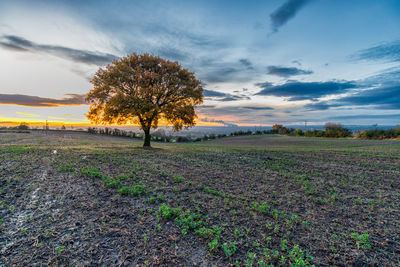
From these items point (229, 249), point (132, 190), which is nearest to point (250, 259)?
point (229, 249)

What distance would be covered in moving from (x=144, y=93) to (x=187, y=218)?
17305 millimetres

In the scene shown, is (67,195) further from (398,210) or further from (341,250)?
(398,210)

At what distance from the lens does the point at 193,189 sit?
9180 mm

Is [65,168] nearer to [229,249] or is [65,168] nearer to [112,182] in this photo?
[112,182]

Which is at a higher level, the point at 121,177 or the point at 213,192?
the point at 121,177

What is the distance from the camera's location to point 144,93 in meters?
20.8

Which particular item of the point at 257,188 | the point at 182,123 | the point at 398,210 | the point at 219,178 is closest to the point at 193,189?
the point at 219,178

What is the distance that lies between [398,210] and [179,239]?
363 inches

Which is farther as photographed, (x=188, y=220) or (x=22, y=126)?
(x=22, y=126)

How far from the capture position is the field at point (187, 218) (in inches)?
189

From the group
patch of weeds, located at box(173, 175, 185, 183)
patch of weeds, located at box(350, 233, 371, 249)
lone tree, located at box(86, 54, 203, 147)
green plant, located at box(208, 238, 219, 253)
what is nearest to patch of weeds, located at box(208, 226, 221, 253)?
green plant, located at box(208, 238, 219, 253)

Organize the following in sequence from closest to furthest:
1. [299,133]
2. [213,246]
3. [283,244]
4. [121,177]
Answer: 1. [213,246]
2. [283,244]
3. [121,177]
4. [299,133]

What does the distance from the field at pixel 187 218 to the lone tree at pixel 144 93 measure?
10.0 meters

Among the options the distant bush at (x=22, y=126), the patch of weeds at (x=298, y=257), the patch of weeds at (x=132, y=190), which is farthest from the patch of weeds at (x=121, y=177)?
the distant bush at (x=22, y=126)
